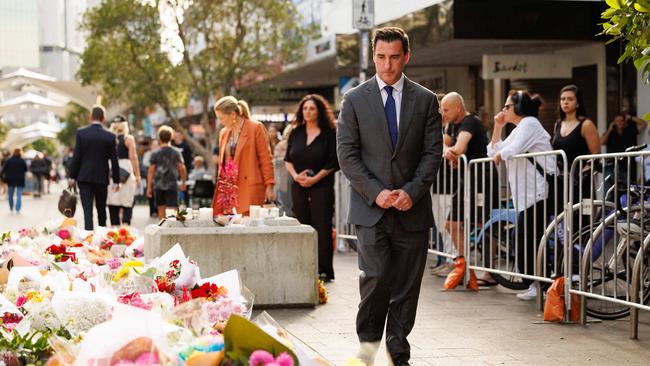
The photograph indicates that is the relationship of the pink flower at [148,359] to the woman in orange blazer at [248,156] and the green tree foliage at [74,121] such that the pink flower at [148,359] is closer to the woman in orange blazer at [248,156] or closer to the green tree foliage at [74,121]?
the woman in orange blazer at [248,156]

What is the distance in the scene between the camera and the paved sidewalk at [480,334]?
7727 millimetres

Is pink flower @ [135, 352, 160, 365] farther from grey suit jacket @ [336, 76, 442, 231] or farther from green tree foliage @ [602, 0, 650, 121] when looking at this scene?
green tree foliage @ [602, 0, 650, 121]

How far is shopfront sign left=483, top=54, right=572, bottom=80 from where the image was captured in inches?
827

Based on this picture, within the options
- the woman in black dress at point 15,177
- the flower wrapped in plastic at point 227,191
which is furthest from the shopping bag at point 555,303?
the woman in black dress at point 15,177

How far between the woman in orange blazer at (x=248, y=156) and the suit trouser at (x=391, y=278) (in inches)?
201

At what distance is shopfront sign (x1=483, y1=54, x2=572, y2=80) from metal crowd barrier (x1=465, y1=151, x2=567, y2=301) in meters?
9.04

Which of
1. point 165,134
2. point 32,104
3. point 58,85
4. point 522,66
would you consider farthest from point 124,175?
point 32,104

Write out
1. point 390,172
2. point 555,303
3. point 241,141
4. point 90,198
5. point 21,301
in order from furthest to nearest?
point 90,198, point 241,141, point 555,303, point 390,172, point 21,301

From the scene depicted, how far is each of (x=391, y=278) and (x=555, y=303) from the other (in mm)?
2808

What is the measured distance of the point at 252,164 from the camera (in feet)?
39.3

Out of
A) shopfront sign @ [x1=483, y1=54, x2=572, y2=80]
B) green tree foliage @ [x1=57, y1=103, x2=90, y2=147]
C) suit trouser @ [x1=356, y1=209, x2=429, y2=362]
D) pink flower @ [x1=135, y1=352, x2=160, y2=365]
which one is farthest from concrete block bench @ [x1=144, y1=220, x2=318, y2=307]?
green tree foliage @ [x1=57, y1=103, x2=90, y2=147]

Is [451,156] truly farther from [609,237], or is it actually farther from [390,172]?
[390,172]

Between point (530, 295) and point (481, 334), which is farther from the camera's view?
point (530, 295)

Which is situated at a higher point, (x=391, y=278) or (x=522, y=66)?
(x=522, y=66)
